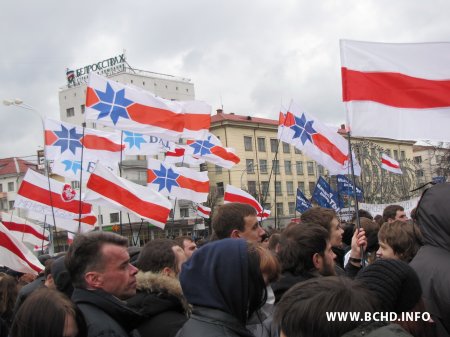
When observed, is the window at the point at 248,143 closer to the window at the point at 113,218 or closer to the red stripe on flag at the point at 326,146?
the window at the point at 113,218

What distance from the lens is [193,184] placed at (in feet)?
47.4

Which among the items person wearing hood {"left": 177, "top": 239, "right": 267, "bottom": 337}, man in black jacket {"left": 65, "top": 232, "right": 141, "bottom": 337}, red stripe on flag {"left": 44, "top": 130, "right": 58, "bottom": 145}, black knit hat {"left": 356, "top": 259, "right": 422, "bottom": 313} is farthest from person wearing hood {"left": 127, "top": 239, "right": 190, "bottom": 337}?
red stripe on flag {"left": 44, "top": 130, "right": 58, "bottom": 145}

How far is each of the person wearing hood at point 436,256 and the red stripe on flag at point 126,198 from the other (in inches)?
255

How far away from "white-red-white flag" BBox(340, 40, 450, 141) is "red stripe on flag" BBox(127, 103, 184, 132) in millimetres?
5894

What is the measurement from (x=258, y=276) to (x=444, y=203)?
48.9 inches

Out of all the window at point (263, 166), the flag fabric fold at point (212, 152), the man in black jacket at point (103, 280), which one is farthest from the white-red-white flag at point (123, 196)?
the window at point (263, 166)

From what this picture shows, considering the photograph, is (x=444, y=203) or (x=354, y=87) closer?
(x=444, y=203)

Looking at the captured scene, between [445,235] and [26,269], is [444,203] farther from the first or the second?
[26,269]

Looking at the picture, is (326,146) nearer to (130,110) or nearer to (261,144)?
(130,110)

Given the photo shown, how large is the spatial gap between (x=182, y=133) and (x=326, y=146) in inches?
117

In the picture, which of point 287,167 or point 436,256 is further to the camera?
point 287,167

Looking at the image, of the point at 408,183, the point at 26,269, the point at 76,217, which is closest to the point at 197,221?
the point at 408,183

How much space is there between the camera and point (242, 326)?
2.77 m

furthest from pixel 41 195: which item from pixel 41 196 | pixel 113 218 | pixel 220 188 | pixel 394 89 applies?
pixel 220 188
